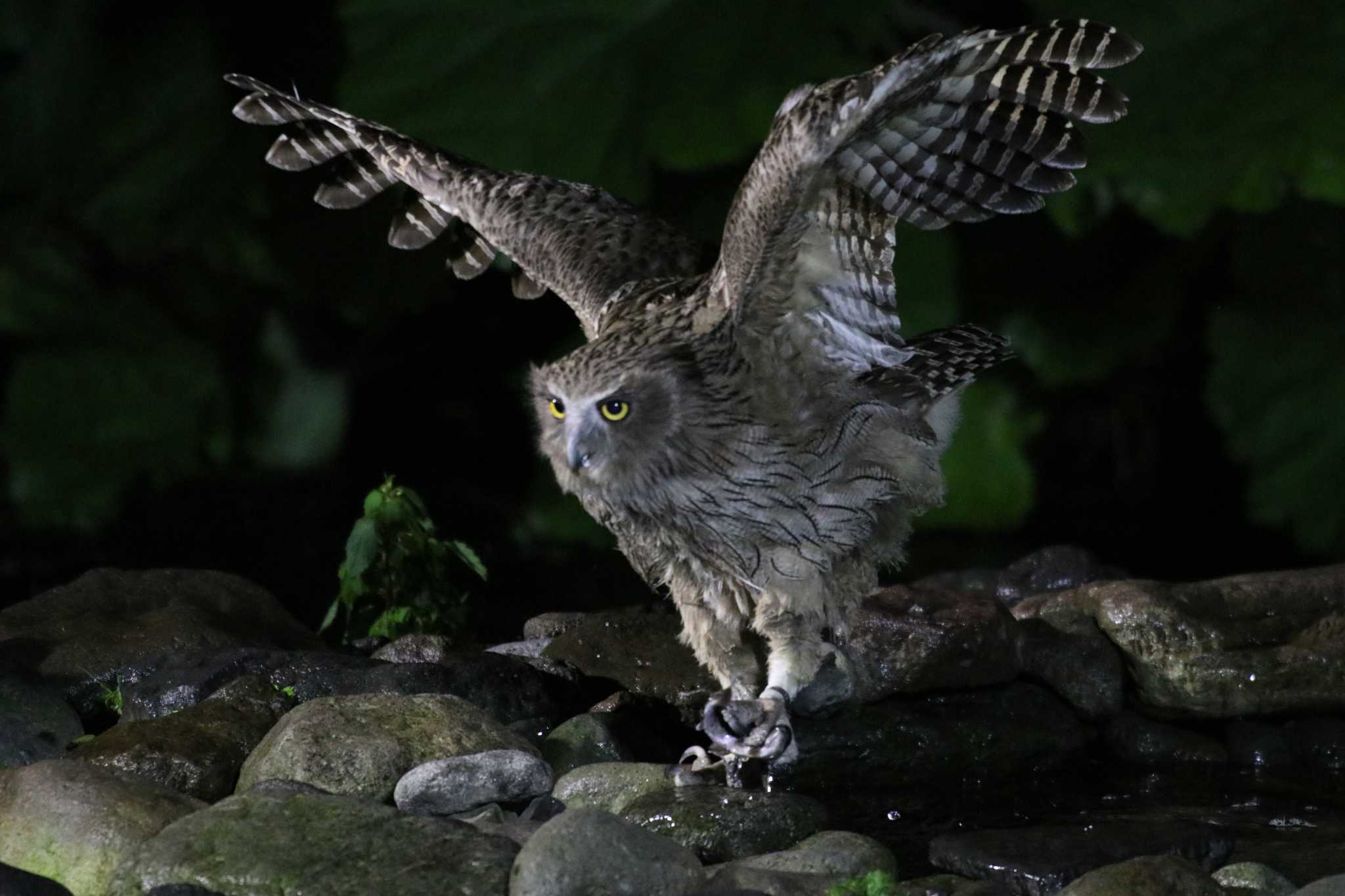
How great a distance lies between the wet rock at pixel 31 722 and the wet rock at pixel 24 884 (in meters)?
0.77

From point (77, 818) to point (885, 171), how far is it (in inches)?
76.1

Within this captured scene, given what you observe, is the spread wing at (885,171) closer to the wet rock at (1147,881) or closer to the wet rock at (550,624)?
the wet rock at (1147,881)

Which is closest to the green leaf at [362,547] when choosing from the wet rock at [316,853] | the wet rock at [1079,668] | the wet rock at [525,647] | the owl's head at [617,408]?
the wet rock at [525,647]

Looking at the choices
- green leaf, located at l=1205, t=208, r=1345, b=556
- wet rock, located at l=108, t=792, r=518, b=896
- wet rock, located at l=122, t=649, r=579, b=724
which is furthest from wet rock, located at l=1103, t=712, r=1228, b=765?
green leaf, located at l=1205, t=208, r=1345, b=556

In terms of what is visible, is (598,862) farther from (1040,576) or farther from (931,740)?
(1040,576)

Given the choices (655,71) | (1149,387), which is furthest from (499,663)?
(1149,387)

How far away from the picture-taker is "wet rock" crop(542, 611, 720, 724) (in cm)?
409

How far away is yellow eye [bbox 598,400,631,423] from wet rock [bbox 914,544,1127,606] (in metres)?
1.93

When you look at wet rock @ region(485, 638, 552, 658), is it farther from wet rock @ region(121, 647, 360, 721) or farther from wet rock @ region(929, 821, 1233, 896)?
wet rock @ region(929, 821, 1233, 896)

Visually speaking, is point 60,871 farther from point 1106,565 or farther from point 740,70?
point 740,70

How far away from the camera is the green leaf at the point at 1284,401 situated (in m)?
6.23

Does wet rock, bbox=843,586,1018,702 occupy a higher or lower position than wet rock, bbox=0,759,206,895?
higher

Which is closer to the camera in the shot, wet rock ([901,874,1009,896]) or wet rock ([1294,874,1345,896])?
wet rock ([1294,874,1345,896])

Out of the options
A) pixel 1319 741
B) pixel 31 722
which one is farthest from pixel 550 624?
pixel 1319 741
